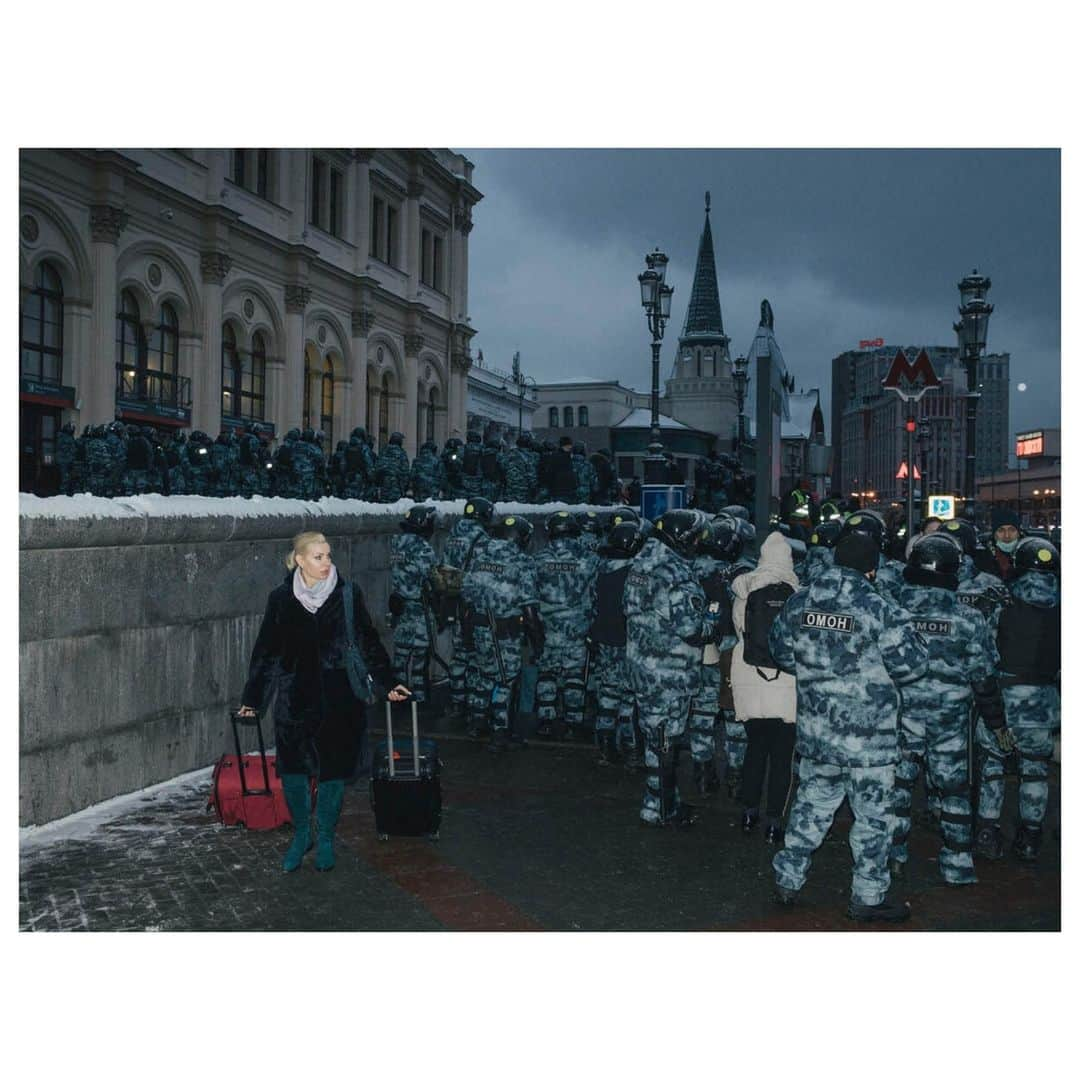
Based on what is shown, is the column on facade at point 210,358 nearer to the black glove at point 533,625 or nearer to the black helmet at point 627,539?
the black glove at point 533,625

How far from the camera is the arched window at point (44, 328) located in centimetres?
2067

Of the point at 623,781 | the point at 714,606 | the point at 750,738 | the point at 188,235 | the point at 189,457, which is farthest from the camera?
the point at 188,235

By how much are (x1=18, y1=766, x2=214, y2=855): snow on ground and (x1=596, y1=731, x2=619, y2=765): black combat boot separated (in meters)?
3.14

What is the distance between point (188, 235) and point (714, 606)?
73.8ft

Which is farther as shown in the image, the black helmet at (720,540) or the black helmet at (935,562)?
the black helmet at (720,540)

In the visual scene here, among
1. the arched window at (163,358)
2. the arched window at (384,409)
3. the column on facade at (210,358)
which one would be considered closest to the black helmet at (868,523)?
the arched window at (163,358)

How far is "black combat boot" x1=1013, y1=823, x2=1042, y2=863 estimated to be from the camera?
639 cm

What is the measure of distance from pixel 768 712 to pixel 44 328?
19175mm

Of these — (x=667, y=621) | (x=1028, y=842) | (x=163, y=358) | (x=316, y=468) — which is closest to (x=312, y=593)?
(x=667, y=621)

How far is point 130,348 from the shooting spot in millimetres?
24109

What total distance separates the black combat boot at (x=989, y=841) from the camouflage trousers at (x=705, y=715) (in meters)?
2.01
